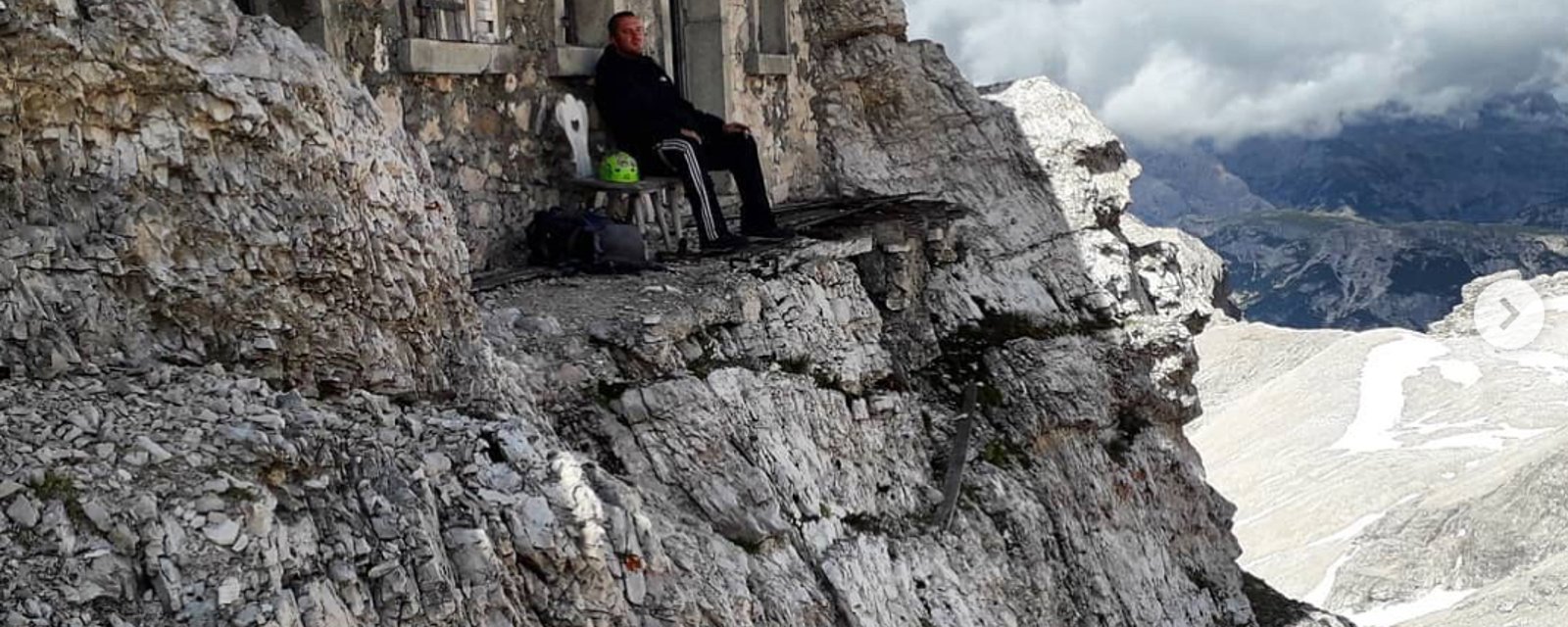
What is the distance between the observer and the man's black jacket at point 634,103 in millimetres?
12086

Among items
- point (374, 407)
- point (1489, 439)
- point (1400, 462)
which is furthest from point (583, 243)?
point (1489, 439)

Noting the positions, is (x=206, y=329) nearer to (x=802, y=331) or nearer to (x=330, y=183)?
(x=330, y=183)

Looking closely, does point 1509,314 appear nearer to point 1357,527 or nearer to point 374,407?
point 1357,527

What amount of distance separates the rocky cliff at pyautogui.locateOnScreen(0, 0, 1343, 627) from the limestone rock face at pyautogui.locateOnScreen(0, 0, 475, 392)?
0.01m

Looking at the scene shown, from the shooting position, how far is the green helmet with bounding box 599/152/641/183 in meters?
11.9

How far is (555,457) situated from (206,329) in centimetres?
144

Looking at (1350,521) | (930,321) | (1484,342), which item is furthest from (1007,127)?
(1484,342)

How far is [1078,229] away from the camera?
16.4 meters

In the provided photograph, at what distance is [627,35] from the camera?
12.1 metres

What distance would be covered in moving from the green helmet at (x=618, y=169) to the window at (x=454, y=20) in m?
1.20

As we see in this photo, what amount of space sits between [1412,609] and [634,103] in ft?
89.3

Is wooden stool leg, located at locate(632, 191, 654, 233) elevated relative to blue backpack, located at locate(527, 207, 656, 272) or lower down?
elevated

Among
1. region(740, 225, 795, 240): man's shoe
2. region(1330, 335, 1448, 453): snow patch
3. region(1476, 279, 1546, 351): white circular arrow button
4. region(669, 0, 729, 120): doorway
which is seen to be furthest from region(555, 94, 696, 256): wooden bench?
region(1476, 279, 1546, 351): white circular arrow button

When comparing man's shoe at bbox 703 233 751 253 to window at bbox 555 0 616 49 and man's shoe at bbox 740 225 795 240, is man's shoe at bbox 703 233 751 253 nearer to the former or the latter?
man's shoe at bbox 740 225 795 240
